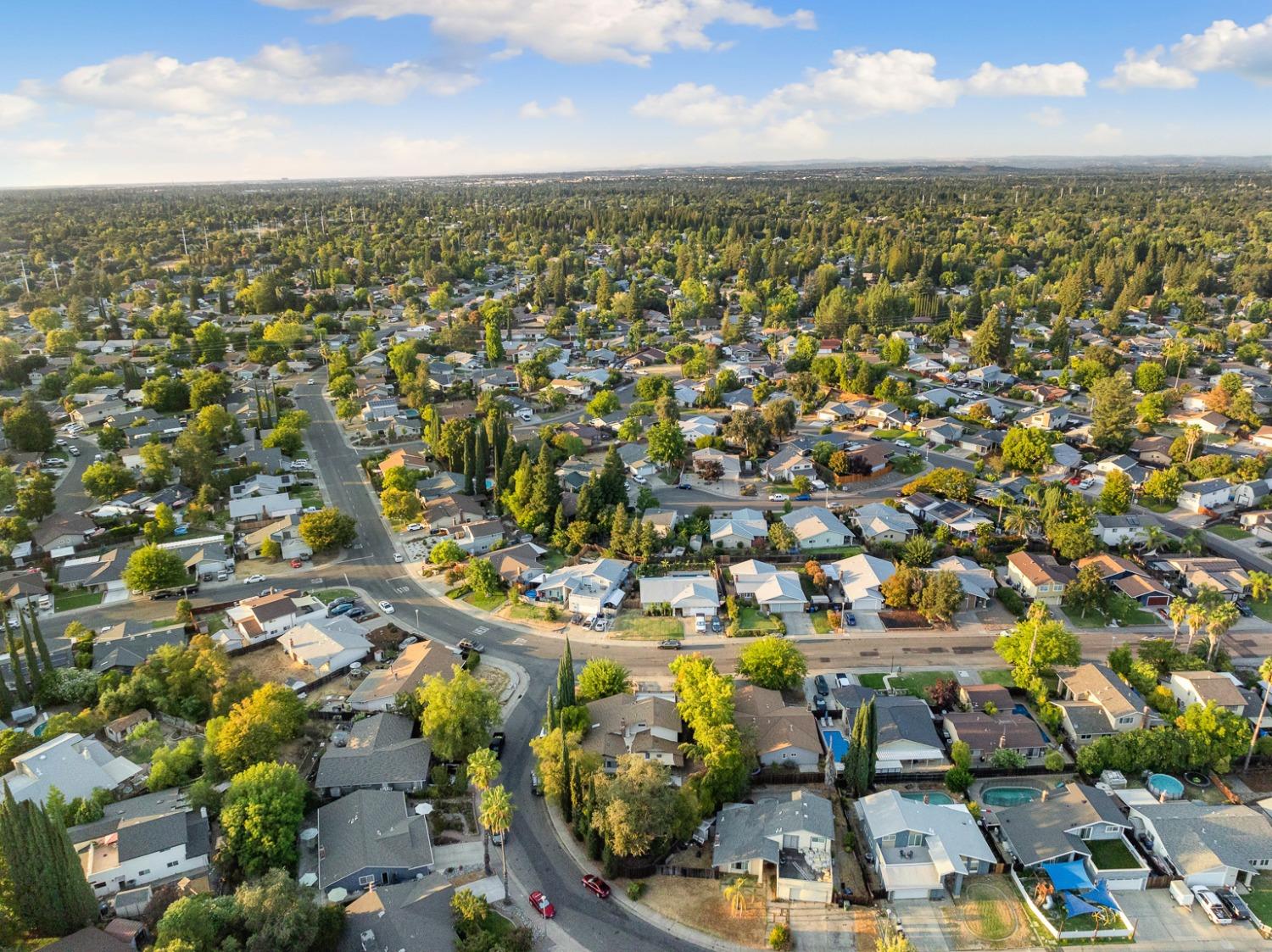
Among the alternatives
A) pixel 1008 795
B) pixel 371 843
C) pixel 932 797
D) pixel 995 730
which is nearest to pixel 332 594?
pixel 371 843

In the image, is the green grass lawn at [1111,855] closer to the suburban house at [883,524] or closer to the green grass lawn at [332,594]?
the suburban house at [883,524]

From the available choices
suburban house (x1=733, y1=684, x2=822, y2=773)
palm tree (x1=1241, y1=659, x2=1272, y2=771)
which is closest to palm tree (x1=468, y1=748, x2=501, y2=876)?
suburban house (x1=733, y1=684, x2=822, y2=773)

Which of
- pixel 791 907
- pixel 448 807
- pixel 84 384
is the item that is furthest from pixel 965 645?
pixel 84 384

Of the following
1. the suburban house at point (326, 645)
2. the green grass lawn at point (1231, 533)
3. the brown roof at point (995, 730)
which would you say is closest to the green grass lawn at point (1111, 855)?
the brown roof at point (995, 730)

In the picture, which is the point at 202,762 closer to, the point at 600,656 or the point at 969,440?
the point at 600,656

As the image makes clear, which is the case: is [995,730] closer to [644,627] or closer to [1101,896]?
[1101,896]

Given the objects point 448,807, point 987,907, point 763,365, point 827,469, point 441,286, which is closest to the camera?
point 987,907

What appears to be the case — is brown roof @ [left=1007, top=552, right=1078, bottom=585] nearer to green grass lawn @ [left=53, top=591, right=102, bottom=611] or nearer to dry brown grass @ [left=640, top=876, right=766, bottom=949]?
dry brown grass @ [left=640, top=876, right=766, bottom=949]
